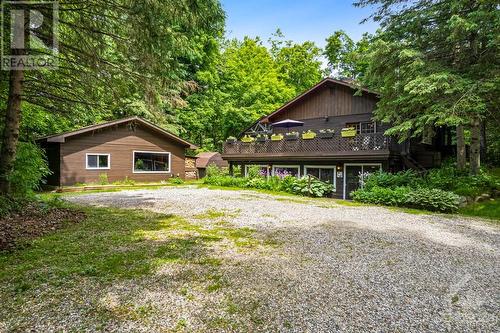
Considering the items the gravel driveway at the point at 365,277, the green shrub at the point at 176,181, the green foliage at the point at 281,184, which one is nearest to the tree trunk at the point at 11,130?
the gravel driveway at the point at 365,277

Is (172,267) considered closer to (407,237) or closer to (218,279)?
(218,279)

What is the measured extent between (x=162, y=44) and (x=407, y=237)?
7.23 metres

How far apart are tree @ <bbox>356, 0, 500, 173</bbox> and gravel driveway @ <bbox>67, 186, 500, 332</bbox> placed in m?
4.53

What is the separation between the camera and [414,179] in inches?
471

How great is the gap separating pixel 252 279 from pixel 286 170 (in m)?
14.0

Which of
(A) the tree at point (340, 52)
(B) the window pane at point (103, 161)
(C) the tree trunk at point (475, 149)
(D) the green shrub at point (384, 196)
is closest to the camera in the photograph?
(D) the green shrub at point (384, 196)

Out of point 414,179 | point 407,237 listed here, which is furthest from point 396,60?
point 407,237

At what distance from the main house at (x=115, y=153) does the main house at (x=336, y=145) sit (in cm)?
504

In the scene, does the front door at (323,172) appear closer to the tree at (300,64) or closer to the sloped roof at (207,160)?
the sloped roof at (207,160)

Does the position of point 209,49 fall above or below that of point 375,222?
above

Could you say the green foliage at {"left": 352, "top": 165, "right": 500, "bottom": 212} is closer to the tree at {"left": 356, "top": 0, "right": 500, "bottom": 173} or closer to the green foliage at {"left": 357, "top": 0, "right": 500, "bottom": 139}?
the tree at {"left": 356, "top": 0, "right": 500, "bottom": 173}

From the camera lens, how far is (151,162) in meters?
21.2

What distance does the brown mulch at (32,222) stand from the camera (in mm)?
5398

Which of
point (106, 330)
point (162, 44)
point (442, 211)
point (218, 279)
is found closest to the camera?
point (106, 330)
